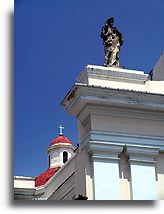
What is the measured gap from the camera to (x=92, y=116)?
4.12 meters

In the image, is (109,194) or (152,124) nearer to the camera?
(109,194)

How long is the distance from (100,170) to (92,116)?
17.4 inches

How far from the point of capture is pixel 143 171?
4133 millimetres

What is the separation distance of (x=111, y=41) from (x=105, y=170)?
1.22 metres

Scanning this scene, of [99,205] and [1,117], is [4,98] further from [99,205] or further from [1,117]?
[99,205]

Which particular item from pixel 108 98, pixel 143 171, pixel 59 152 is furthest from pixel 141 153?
pixel 59 152

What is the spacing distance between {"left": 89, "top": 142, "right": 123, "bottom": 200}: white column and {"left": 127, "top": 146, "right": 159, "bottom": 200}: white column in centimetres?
12

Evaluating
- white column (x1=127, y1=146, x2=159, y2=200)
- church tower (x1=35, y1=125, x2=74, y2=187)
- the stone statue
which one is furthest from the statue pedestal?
church tower (x1=35, y1=125, x2=74, y2=187)

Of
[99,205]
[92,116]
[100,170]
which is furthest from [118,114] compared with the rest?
[99,205]

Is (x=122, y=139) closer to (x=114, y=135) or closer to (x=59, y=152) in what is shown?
(x=114, y=135)

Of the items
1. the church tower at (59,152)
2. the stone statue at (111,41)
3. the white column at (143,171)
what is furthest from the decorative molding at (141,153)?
the church tower at (59,152)

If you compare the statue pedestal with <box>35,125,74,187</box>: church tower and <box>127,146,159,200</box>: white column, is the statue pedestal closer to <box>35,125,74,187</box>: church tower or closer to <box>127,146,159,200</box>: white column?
<box>127,146,159,200</box>: white column

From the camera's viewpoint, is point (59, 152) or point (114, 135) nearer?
point (114, 135)

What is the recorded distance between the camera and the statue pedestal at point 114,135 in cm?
→ 400
